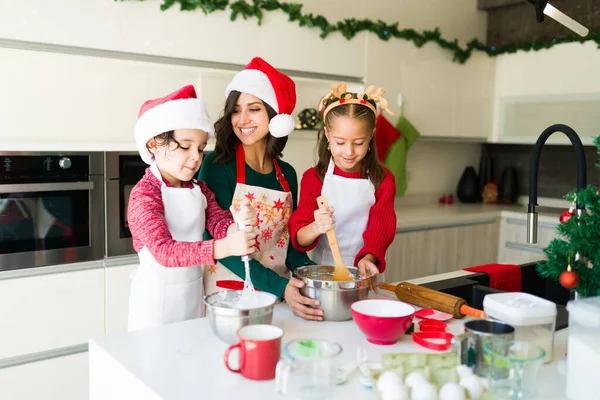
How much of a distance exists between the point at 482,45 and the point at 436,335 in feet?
10.2

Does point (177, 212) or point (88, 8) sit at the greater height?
point (88, 8)

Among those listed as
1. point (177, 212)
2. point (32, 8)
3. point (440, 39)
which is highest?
point (440, 39)

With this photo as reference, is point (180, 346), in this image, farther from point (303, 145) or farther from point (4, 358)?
point (303, 145)

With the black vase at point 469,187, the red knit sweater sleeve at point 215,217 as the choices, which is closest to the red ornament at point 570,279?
the red knit sweater sleeve at point 215,217

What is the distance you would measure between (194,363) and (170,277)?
1.53 feet

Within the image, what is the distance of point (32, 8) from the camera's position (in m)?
2.19

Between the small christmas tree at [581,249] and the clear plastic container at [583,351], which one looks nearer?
the clear plastic container at [583,351]

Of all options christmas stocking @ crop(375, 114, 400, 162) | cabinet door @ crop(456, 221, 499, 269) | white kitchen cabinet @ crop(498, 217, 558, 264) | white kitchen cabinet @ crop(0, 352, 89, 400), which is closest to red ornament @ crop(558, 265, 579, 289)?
white kitchen cabinet @ crop(0, 352, 89, 400)

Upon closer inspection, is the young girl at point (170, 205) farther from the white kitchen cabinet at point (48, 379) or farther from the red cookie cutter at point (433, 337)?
the white kitchen cabinet at point (48, 379)

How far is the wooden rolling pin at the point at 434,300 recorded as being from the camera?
125 cm

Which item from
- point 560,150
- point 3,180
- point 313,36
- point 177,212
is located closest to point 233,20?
point 313,36

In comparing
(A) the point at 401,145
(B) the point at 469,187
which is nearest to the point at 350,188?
(A) the point at 401,145

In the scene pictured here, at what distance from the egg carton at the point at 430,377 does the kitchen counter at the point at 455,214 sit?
2.23m

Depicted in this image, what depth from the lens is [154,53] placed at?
2.48m
